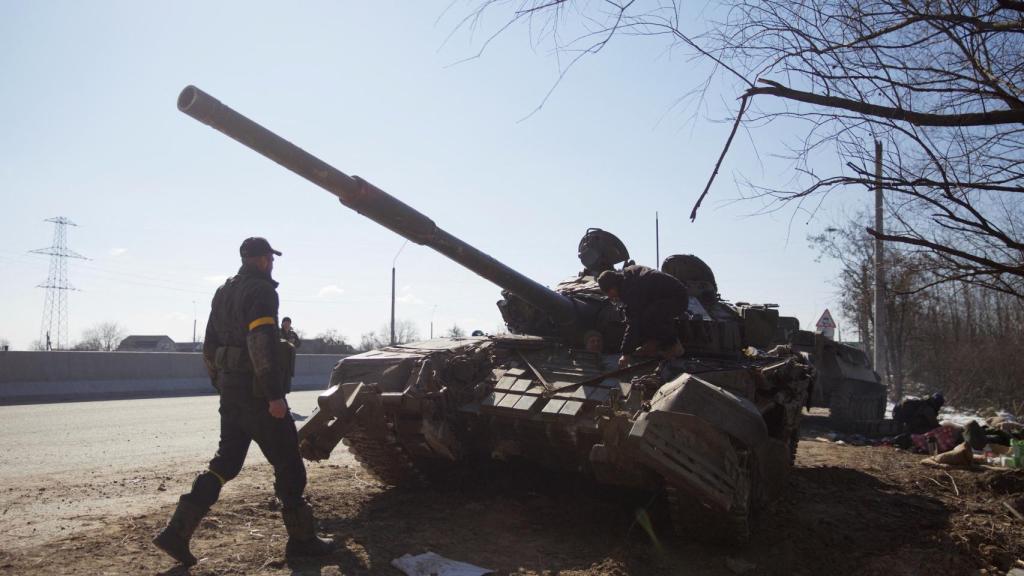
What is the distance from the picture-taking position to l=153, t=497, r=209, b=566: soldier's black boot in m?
4.88

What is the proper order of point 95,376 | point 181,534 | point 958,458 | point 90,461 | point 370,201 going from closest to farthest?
point 181,534
point 370,201
point 90,461
point 958,458
point 95,376

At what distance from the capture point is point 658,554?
5.73 m

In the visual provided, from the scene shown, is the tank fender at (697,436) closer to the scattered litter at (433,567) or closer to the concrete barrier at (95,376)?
the scattered litter at (433,567)

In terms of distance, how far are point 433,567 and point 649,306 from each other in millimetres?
3128

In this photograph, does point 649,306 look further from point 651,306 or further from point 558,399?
point 558,399

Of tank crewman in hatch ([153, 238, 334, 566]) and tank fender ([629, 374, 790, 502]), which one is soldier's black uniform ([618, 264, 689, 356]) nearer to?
tank fender ([629, 374, 790, 502])

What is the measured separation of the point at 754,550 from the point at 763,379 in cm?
161

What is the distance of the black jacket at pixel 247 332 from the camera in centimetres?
516

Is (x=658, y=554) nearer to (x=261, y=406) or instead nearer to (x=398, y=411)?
(x=398, y=411)

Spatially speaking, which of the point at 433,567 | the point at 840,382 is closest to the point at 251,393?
the point at 433,567

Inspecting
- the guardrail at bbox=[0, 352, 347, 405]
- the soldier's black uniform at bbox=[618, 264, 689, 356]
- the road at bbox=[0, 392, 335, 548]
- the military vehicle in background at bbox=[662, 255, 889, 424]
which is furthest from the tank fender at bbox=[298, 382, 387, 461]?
the guardrail at bbox=[0, 352, 347, 405]

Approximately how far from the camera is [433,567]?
16.8 feet

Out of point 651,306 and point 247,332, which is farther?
point 651,306

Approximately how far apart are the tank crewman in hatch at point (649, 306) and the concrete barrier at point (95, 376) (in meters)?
13.0
